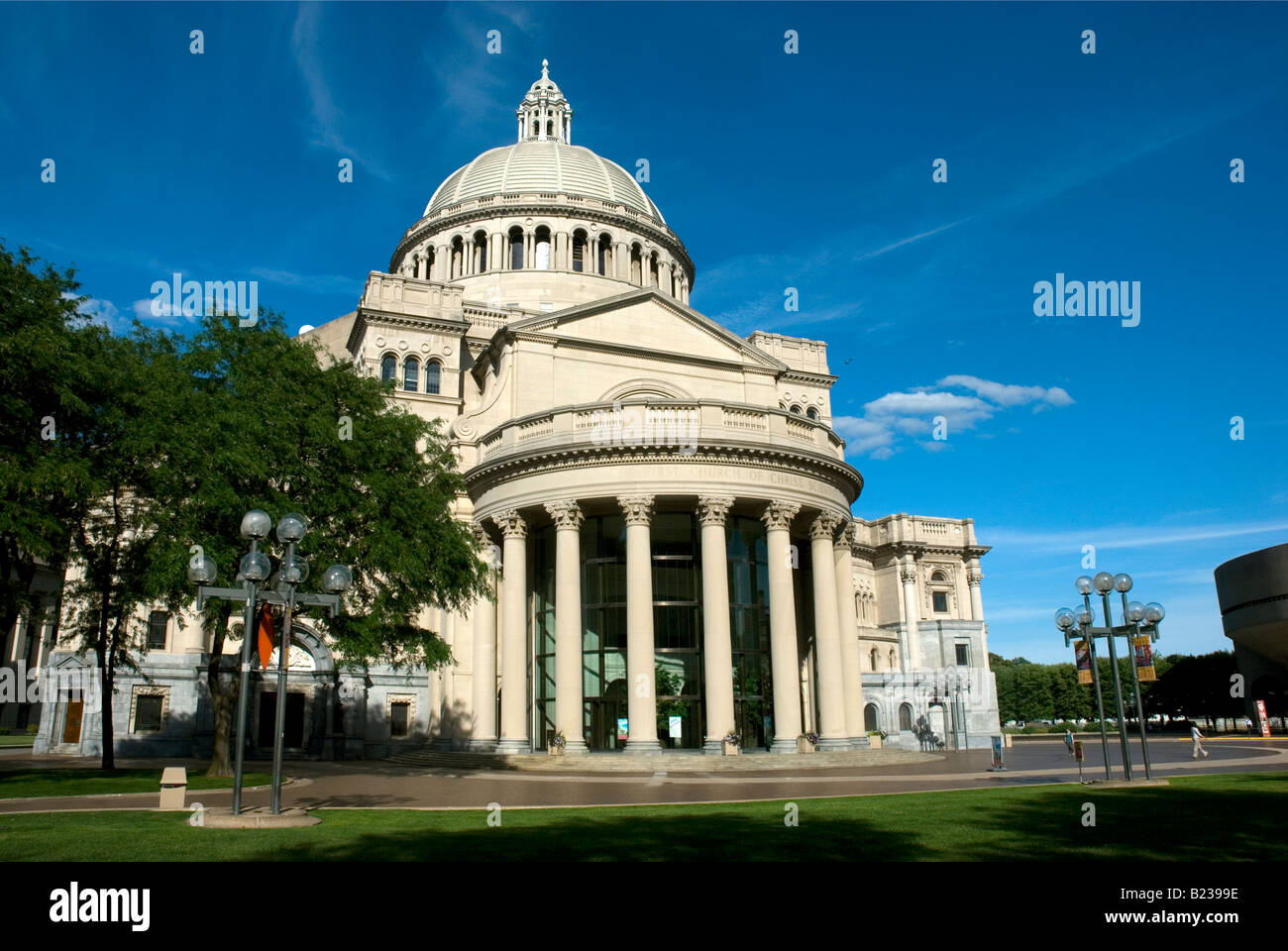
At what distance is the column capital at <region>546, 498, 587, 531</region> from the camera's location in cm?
3838

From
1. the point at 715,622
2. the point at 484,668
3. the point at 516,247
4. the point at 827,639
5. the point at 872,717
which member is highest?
the point at 516,247

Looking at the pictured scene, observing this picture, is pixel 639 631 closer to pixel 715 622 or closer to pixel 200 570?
pixel 715 622

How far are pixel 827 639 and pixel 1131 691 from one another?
8631 centimetres

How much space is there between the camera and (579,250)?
234 ft

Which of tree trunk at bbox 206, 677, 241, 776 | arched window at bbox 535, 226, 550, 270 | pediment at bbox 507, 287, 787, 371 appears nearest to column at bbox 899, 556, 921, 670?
pediment at bbox 507, 287, 787, 371

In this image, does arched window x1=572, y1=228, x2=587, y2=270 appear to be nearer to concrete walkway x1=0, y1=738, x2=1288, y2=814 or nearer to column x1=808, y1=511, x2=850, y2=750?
column x1=808, y1=511, x2=850, y2=750

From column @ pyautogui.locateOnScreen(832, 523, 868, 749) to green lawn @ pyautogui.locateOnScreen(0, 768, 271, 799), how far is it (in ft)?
75.2

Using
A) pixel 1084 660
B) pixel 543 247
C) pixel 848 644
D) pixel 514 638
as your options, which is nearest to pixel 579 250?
pixel 543 247

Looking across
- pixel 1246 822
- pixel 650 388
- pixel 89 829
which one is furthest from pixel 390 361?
pixel 1246 822

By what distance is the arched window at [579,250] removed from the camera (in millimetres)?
70500

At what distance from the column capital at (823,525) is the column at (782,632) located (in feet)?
8.06

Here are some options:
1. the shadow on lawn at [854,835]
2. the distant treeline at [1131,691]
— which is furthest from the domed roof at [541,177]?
the shadow on lawn at [854,835]
